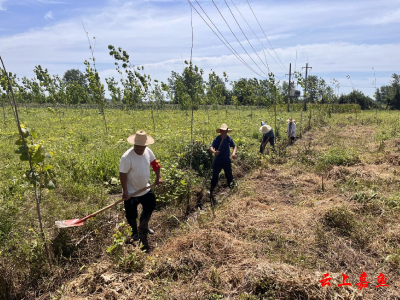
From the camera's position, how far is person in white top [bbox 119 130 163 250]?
11.2 feet

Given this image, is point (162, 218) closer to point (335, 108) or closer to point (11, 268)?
point (11, 268)

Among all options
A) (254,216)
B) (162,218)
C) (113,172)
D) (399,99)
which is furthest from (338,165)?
(399,99)

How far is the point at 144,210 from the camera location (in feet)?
12.5

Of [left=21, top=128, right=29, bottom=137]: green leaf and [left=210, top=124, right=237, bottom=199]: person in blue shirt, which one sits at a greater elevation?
[left=21, top=128, right=29, bottom=137]: green leaf

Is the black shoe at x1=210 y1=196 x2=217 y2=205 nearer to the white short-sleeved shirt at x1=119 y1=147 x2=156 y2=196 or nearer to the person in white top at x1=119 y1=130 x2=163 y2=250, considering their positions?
the person in white top at x1=119 y1=130 x2=163 y2=250

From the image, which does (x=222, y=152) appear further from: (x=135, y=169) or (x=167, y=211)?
(x=135, y=169)

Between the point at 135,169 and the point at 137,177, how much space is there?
0.12 meters

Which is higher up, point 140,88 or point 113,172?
point 140,88

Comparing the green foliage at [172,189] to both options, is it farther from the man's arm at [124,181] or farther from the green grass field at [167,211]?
the man's arm at [124,181]

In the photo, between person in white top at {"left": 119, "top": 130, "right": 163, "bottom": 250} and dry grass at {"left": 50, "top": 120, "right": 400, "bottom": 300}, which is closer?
dry grass at {"left": 50, "top": 120, "right": 400, "bottom": 300}

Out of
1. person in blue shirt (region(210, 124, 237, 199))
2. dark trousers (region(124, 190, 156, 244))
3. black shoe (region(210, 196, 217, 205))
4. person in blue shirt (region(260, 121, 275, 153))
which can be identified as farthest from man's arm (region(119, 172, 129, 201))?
person in blue shirt (region(260, 121, 275, 153))

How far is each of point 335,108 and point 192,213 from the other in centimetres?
2615

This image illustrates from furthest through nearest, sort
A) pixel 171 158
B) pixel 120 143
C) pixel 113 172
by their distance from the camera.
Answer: pixel 120 143 → pixel 171 158 → pixel 113 172

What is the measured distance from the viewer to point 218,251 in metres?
3.15
